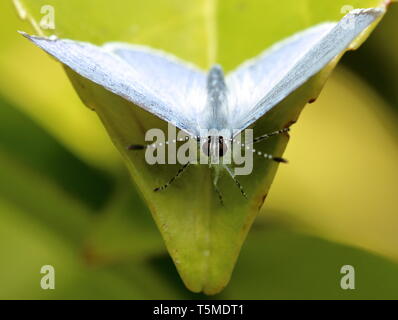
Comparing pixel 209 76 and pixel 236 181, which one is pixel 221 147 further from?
pixel 209 76

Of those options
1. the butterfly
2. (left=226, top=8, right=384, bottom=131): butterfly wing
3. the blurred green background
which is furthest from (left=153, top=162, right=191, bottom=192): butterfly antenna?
the blurred green background

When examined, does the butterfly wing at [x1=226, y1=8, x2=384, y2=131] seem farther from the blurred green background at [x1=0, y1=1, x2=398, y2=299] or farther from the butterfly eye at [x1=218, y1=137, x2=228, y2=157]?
the blurred green background at [x1=0, y1=1, x2=398, y2=299]

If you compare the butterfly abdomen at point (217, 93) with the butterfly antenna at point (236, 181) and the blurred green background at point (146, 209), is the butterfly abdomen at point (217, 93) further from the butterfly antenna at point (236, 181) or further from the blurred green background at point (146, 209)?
the blurred green background at point (146, 209)

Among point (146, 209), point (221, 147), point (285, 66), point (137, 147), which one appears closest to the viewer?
point (137, 147)

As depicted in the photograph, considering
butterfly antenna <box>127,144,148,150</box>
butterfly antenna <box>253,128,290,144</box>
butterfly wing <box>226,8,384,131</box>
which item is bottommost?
butterfly antenna <box>127,144,148,150</box>

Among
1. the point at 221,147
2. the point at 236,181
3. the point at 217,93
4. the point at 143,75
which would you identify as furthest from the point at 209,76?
the point at 236,181

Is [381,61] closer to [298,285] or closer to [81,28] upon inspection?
[298,285]
